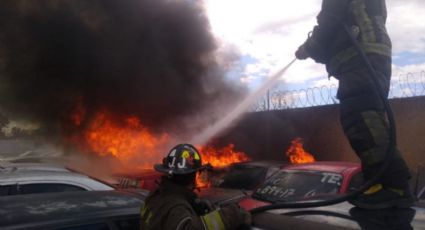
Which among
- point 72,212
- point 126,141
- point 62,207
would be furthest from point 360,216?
point 126,141

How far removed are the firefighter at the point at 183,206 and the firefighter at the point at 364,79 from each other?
657 mm

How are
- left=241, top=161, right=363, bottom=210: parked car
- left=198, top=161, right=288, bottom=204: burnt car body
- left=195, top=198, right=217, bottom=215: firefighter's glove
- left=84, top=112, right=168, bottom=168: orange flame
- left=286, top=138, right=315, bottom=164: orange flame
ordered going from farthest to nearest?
left=84, top=112, right=168, bottom=168: orange flame < left=286, top=138, right=315, bottom=164: orange flame < left=198, top=161, right=288, bottom=204: burnt car body < left=241, top=161, right=363, bottom=210: parked car < left=195, top=198, right=217, bottom=215: firefighter's glove

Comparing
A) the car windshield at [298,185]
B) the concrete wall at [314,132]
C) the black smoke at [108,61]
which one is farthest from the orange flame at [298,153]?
the car windshield at [298,185]

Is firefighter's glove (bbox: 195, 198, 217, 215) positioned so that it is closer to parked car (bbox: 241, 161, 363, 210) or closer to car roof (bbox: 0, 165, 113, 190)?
parked car (bbox: 241, 161, 363, 210)

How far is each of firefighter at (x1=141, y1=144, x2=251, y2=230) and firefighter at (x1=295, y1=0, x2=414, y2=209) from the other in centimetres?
66

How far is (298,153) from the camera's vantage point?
42.3 ft

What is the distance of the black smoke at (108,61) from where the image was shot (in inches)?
539

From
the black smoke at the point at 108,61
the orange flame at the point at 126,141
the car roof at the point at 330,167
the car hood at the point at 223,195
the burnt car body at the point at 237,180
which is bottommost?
the car hood at the point at 223,195

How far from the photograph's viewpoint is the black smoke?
1370 centimetres

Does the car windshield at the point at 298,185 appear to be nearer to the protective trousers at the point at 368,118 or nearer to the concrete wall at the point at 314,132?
the protective trousers at the point at 368,118

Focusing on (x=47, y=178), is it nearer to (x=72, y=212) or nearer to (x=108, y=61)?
(x=72, y=212)

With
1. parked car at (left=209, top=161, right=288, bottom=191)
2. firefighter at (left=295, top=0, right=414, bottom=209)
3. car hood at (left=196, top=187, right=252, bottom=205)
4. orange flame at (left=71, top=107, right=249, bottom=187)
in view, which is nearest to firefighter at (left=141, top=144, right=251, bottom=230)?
firefighter at (left=295, top=0, right=414, bottom=209)

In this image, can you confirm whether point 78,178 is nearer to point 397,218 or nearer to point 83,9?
point 397,218

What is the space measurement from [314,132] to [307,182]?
688cm
